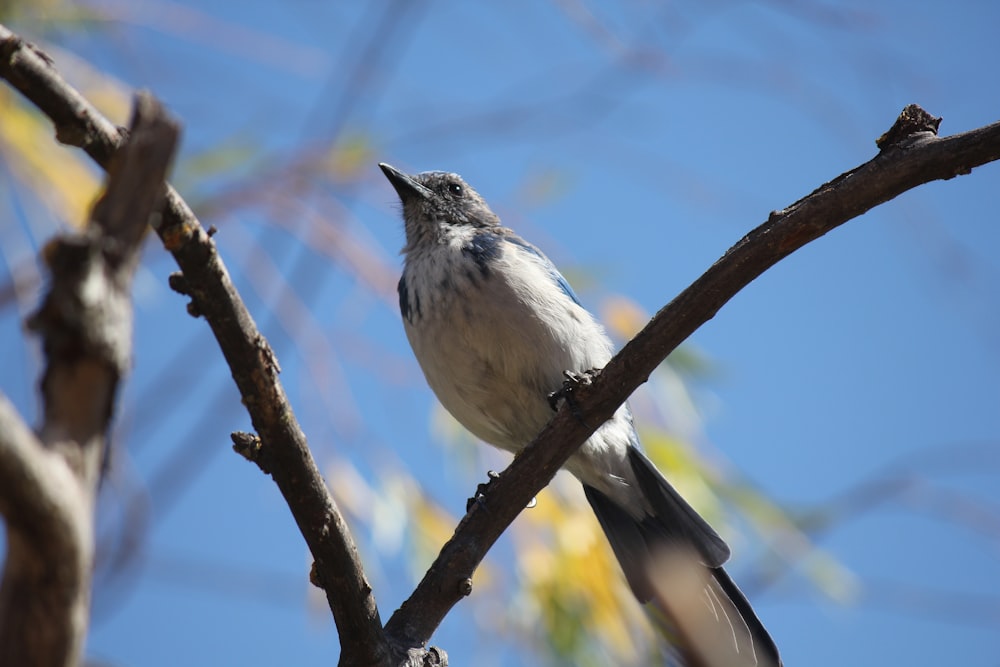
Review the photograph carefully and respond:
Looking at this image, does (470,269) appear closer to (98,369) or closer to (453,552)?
(453,552)

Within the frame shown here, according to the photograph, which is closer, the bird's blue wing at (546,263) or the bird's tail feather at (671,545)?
the bird's tail feather at (671,545)

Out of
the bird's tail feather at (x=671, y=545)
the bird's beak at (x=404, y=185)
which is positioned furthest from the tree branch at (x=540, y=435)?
the bird's beak at (x=404, y=185)

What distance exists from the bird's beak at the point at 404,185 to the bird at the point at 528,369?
1.62ft

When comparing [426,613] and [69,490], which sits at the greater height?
[426,613]

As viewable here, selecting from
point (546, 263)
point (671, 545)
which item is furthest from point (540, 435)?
point (546, 263)

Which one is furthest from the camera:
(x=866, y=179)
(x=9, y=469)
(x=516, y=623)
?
(x=516, y=623)

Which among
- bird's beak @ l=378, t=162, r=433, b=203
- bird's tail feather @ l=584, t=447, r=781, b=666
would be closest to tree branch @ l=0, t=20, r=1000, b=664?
bird's tail feather @ l=584, t=447, r=781, b=666

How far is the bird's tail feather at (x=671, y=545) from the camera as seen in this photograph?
3.23 metres

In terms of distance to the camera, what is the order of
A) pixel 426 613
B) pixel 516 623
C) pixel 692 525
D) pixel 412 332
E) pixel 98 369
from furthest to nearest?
pixel 516 623 → pixel 412 332 → pixel 692 525 → pixel 426 613 → pixel 98 369

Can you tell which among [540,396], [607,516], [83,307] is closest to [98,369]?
[83,307]

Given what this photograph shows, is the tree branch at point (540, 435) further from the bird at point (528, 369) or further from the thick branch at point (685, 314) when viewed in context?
the bird at point (528, 369)

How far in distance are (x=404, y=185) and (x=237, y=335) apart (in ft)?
7.93

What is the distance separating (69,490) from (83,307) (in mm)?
236

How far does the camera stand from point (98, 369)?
1264mm
